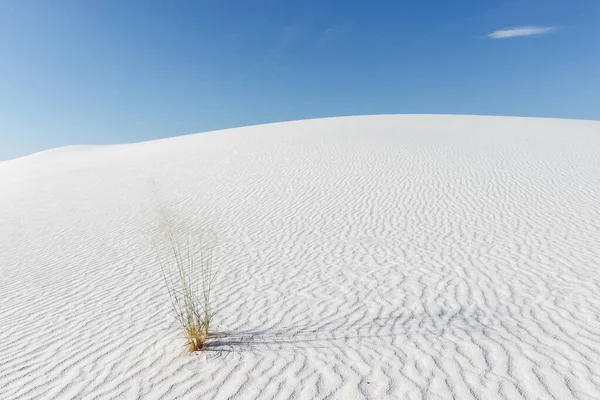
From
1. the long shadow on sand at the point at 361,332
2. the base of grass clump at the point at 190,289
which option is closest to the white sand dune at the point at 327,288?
the long shadow on sand at the point at 361,332

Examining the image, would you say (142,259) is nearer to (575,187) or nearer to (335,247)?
(335,247)

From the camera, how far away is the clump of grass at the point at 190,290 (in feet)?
13.7

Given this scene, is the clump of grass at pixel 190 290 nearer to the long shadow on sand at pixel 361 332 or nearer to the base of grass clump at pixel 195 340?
the base of grass clump at pixel 195 340

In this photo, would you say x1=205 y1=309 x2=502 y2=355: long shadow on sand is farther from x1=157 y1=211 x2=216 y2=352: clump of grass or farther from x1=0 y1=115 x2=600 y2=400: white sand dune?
x1=157 y1=211 x2=216 y2=352: clump of grass

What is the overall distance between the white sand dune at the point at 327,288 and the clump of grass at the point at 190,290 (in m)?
0.17

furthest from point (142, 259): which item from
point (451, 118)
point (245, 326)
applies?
point (451, 118)

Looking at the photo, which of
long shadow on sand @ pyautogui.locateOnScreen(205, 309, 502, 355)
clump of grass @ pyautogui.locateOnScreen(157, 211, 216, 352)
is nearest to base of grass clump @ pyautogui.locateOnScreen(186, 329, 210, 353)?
clump of grass @ pyautogui.locateOnScreen(157, 211, 216, 352)

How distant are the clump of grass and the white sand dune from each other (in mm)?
171

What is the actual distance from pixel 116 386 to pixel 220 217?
811 cm

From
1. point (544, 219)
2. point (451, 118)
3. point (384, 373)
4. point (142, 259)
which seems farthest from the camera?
point (451, 118)

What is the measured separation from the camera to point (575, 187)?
43.5 ft

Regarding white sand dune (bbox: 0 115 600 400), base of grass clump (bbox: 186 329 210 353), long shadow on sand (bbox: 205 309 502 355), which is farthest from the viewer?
long shadow on sand (bbox: 205 309 502 355)

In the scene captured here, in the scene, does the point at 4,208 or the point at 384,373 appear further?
the point at 4,208

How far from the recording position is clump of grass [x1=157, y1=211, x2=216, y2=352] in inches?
165
